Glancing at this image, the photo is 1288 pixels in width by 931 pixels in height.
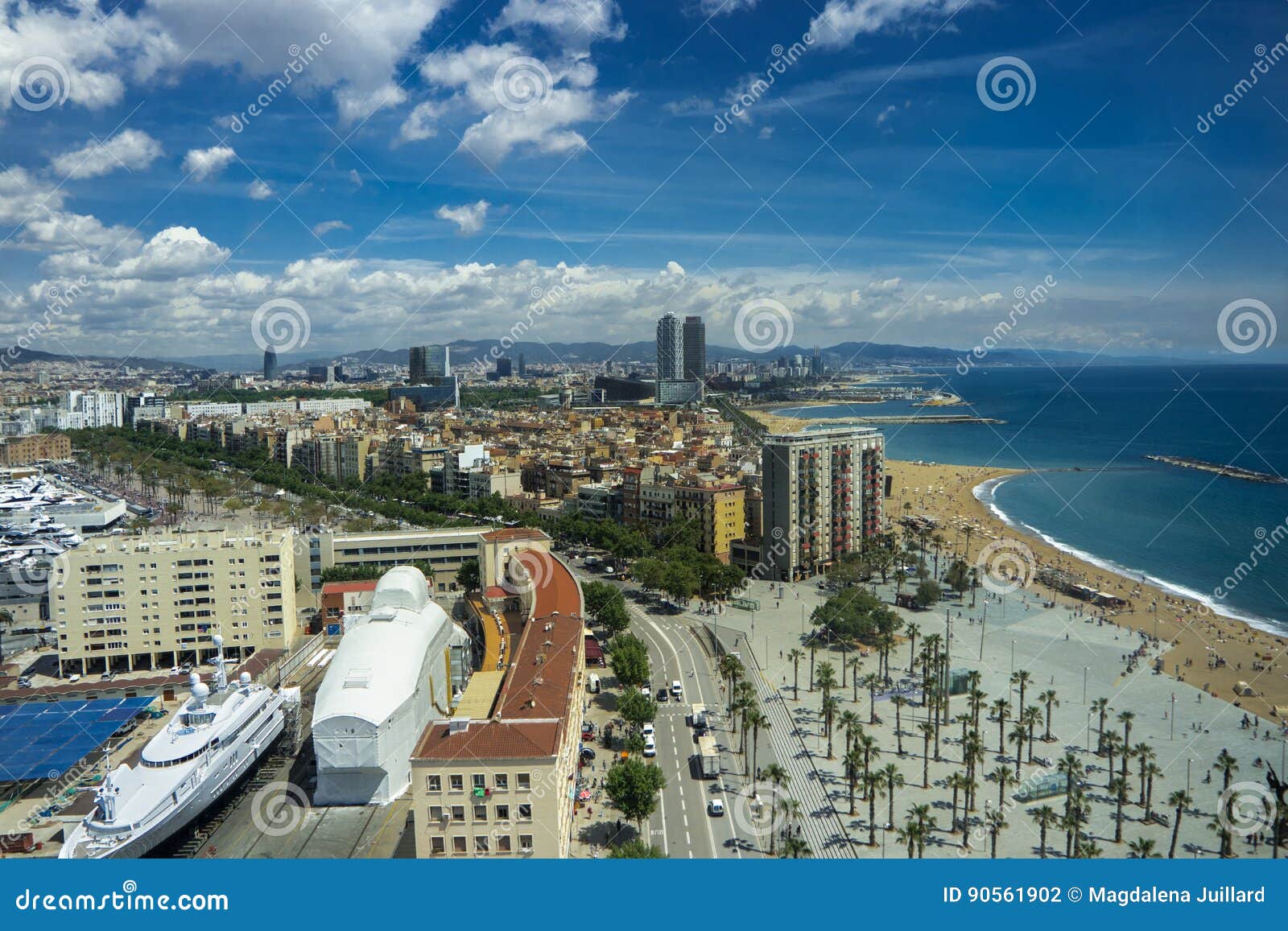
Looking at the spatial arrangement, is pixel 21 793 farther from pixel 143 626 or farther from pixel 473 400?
pixel 473 400

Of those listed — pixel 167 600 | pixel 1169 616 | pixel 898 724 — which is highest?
pixel 167 600

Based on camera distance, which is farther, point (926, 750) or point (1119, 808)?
point (926, 750)

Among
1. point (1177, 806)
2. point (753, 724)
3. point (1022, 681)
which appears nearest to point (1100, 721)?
point (1022, 681)

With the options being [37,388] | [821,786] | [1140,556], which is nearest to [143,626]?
[821,786]

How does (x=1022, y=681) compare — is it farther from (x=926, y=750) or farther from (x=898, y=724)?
(x=926, y=750)

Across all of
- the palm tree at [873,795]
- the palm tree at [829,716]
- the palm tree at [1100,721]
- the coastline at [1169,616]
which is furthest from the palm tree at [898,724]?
the coastline at [1169,616]
